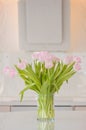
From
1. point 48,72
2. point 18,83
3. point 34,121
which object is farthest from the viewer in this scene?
point 18,83

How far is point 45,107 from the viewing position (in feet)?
3.61

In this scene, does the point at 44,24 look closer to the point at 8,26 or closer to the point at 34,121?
the point at 8,26

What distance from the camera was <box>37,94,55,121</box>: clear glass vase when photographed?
109 centimetres

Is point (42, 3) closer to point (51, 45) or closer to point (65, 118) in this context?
point (51, 45)

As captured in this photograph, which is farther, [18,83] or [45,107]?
[18,83]

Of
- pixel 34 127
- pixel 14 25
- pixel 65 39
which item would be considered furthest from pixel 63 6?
pixel 34 127

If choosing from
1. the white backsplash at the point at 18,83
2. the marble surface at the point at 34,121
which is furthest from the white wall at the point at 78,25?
the marble surface at the point at 34,121

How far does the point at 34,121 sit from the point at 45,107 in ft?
1.33

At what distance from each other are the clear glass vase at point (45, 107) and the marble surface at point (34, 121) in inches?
7.2

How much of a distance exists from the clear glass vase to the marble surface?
18cm

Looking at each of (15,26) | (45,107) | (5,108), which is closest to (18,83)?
(5,108)

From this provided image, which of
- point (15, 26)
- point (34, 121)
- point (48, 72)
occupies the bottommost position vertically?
point (34, 121)

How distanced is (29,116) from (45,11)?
1.33 meters

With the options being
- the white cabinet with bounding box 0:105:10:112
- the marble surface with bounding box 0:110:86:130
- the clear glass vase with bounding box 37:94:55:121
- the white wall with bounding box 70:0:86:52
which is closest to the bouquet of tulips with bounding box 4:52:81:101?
the clear glass vase with bounding box 37:94:55:121
